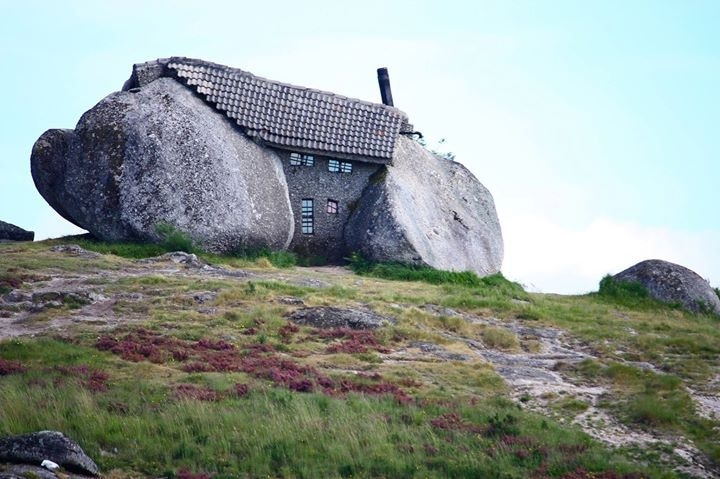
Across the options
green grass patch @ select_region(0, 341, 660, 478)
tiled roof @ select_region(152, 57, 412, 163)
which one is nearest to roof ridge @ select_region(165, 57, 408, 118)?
tiled roof @ select_region(152, 57, 412, 163)

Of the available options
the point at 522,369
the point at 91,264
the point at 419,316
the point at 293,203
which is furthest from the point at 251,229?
the point at 522,369

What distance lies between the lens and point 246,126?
53406mm

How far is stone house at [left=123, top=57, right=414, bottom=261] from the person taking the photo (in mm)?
53750

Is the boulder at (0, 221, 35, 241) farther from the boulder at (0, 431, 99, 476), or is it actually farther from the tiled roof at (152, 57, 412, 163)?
the boulder at (0, 431, 99, 476)

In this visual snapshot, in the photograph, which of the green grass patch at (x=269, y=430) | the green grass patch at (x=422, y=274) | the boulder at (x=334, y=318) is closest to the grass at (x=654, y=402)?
the green grass patch at (x=269, y=430)

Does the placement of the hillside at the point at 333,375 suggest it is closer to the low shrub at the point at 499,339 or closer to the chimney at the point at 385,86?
the low shrub at the point at 499,339

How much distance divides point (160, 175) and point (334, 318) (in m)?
13.4

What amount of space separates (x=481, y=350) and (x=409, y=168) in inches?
810

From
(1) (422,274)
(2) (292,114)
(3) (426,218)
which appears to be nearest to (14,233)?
(2) (292,114)

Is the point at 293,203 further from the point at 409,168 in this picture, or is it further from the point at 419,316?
the point at 419,316

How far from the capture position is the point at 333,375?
108 feet

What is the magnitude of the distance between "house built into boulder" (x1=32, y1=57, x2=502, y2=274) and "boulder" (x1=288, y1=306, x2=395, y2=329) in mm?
11018

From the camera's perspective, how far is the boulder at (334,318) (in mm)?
38875

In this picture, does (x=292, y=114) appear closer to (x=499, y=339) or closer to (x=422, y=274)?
(x=422, y=274)
